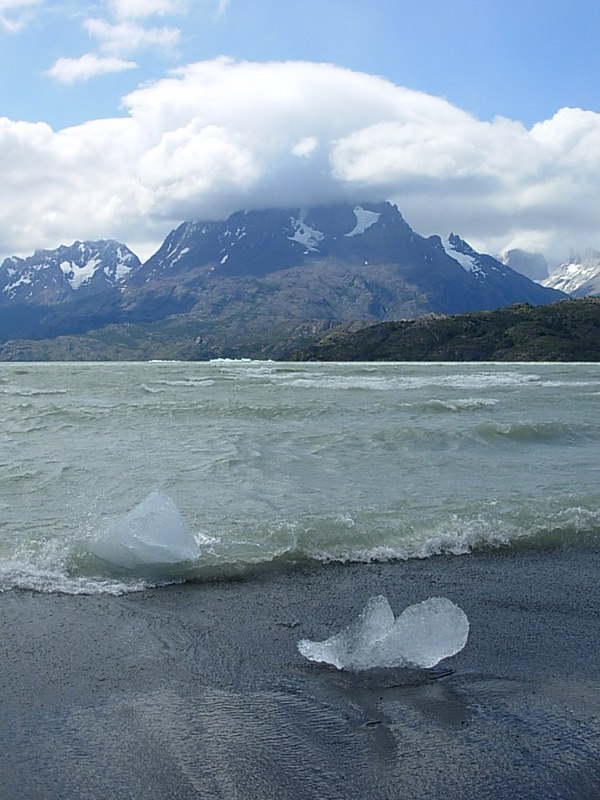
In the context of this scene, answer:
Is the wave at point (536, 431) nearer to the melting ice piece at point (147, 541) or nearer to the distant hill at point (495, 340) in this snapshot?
the melting ice piece at point (147, 541)

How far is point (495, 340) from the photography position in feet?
575

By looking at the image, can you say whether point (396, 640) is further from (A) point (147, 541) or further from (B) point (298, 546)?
(A) point (147, 541)

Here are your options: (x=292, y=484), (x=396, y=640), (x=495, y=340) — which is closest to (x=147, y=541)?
(x=396, y=640)

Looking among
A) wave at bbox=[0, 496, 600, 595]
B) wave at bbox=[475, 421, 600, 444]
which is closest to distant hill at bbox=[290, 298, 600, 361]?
wave at bbox=[475, 421, 600, 444]

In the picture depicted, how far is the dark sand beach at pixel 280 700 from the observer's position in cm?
583

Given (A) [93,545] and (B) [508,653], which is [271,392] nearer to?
(A) [93,545]

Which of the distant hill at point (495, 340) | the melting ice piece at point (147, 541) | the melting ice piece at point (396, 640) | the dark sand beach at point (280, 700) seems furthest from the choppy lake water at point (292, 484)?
the distant hill at point (495, 340)

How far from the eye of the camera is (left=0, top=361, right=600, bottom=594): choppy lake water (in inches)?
481

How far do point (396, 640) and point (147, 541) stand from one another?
493 cm

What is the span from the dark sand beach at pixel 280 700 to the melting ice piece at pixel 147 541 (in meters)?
1.00

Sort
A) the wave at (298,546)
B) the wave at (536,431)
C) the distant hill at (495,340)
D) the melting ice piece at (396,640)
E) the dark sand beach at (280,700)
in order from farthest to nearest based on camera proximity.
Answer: the distant hill at (495,340)
the wave at (536,431)
the wave at (298,546)
the melting ice piece at (396,640)
the dark sand beach at (280,700)

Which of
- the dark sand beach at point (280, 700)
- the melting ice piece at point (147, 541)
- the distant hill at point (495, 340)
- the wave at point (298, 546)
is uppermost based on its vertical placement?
the distant hill at point (495, 340)

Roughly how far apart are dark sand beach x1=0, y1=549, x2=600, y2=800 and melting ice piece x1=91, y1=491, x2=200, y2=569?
999 millimetres

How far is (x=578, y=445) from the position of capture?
2466 centimetres
